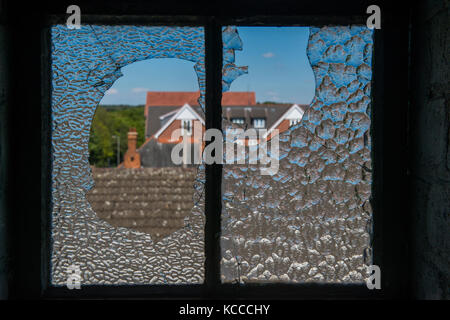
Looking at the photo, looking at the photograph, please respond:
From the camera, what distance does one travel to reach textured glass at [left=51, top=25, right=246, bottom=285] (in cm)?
136

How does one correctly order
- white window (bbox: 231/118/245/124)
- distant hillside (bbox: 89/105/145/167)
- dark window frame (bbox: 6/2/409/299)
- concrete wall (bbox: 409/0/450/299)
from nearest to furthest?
1. concrete wall (bbox: 409/0/450/299)
2. dark window frame (bbox: 6/2/409/299)
3. white window (bbox: 231/118/245/124)
4. distant hillside (bbox: 89/105/145/167)

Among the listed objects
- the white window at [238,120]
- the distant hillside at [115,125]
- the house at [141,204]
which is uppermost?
the distant hillside at [115,125]

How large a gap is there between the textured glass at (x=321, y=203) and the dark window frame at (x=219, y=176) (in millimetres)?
49

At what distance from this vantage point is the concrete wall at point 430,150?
1100 millimetres

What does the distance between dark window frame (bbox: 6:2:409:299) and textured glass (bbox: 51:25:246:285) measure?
41 millimetres

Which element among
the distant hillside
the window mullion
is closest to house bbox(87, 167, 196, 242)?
the window mullion

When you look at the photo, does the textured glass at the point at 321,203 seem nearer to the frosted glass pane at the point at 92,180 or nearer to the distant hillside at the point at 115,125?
the frosted glass pane at the point at 92,180

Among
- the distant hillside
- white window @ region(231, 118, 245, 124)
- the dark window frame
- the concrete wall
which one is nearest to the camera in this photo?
the concrete wall

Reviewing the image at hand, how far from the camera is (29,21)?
1272 mm

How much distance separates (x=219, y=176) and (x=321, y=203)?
1.26 ft

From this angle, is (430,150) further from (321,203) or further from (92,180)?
(92,180)

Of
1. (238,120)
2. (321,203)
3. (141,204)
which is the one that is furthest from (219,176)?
(141,204)

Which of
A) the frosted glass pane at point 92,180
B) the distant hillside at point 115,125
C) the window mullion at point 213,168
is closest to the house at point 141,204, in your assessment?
the frosted glass pane at point 92,180

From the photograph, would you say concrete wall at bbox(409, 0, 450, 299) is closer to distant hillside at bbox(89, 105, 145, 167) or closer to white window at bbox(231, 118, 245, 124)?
white window at bbox(231, 118, 245, 124)
